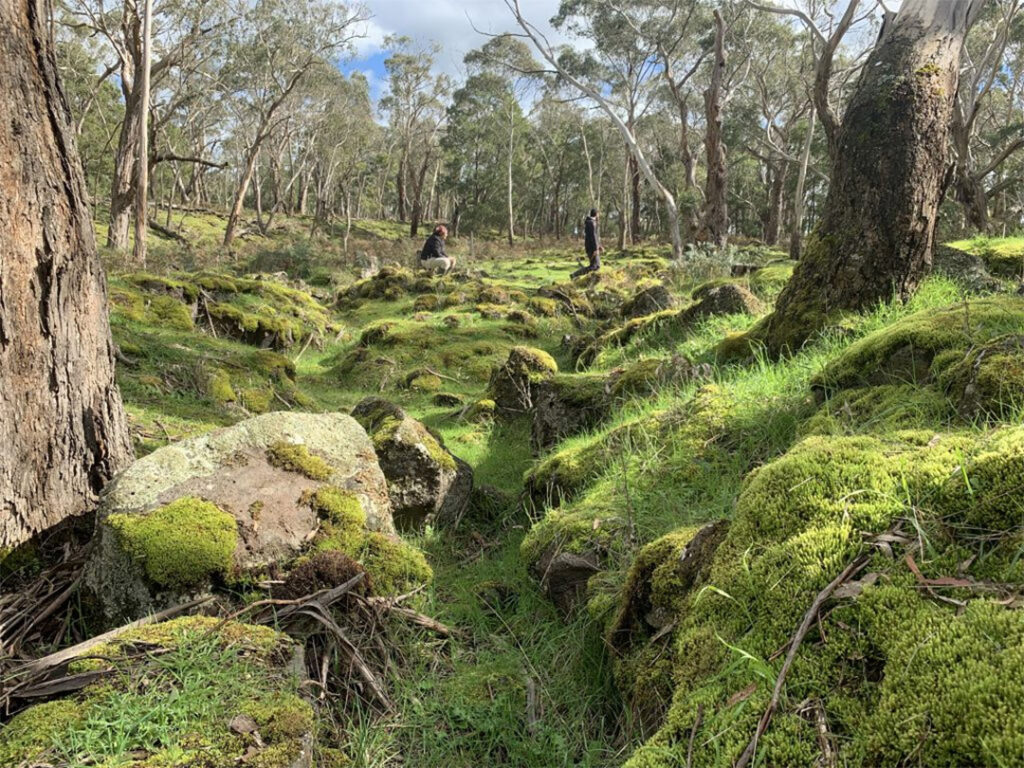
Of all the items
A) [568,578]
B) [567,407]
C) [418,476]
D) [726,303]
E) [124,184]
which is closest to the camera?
[568,578]

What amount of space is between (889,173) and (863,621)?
4.14m

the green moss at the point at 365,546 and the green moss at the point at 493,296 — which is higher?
the green moss at the point at 493,296

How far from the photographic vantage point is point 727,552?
194cm

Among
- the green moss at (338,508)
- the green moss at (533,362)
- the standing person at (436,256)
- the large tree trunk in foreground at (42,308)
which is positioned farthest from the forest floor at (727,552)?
the standing person at (436,256)

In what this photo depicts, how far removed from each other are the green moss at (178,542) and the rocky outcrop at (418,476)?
153cm

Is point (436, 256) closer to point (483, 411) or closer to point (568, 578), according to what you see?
point (483, 411)

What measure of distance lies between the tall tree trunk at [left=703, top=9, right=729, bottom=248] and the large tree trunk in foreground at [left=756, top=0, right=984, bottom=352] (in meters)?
13.9

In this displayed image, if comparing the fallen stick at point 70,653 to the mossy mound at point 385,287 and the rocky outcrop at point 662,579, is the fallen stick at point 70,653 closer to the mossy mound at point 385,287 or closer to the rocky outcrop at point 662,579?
the rocky outcrop at point 662,579

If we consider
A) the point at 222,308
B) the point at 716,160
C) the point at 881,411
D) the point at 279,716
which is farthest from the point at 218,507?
the point at 716,160

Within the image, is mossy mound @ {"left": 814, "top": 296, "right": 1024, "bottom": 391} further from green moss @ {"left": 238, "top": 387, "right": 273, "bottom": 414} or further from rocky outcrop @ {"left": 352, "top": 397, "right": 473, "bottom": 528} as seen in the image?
green moss @ {"left": 238, "top": 387, "right": 273, "bottom": 414}

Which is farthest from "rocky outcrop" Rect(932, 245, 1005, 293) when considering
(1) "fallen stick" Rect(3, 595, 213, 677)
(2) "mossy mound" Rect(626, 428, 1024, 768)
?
(1) "fallen stick" Rect(3, 595, 213, 677)

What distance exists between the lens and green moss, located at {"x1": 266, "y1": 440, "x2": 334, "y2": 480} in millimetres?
3383

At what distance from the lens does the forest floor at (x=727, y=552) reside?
1309 millimetres

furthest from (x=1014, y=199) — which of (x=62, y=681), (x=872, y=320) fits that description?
(x=62, y=681)
